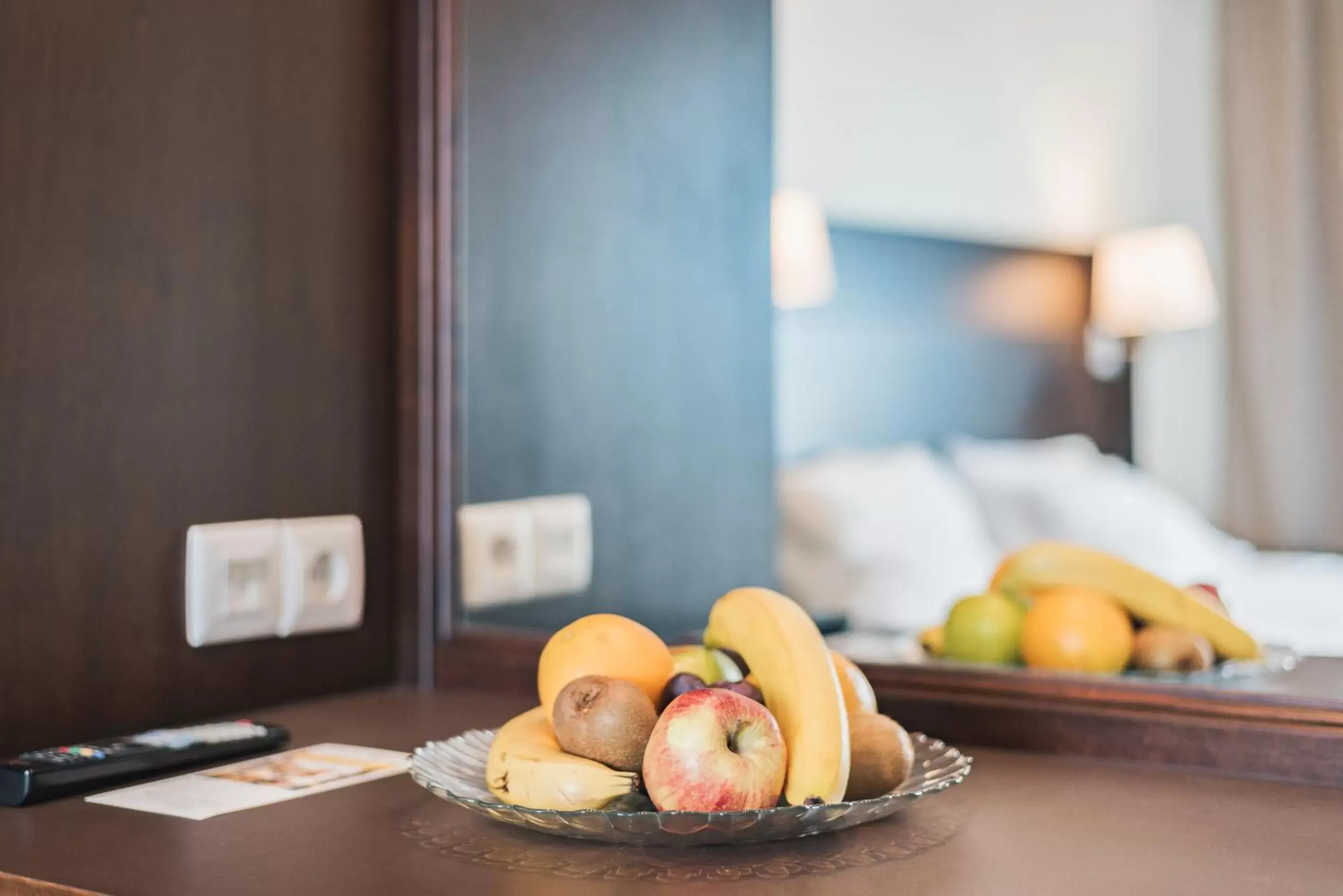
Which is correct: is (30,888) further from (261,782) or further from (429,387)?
(429,387)

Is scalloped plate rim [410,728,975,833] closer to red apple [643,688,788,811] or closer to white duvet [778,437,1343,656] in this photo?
red apple [643,688,788,811]

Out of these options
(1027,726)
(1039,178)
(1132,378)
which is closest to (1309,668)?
(1027,726)

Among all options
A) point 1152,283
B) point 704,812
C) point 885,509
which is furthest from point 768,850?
point 885,509

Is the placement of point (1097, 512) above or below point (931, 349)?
below

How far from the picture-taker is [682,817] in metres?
0.62

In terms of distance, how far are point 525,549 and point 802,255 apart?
130 centimetres

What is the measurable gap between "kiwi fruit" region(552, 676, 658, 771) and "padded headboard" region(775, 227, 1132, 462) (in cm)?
85

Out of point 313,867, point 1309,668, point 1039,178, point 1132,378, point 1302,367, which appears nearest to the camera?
point 313,867

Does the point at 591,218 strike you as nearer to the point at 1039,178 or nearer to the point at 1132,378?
the point at 1132,378

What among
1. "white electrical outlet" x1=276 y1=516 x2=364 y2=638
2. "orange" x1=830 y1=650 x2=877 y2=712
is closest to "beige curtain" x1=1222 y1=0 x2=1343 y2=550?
"orange" x1=830 y1=650 x2=877 y2=712

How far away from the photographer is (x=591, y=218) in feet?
4.49

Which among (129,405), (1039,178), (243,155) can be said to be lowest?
(129,405)

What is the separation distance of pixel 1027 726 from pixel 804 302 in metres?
1.58

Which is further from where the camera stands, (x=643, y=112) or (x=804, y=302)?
(x=804, y=302)
